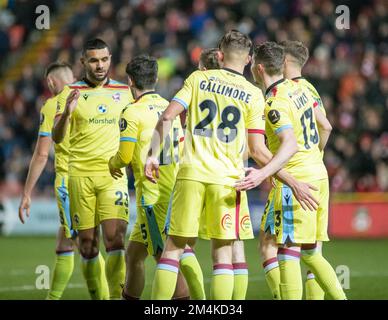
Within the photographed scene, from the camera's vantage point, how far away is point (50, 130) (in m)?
9.73

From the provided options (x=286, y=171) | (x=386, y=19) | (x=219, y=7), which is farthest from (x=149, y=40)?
(x=286, y=171)

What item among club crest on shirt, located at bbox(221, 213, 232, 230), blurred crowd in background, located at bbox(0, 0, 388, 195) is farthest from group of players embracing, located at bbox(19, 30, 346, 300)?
blurred crowd in background, located at bbox(0, 0, 388, 195)

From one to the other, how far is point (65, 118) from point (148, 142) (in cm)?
83

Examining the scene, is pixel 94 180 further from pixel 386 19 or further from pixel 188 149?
pixel 386 19

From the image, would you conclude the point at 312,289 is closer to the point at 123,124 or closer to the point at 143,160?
the point at 143,160

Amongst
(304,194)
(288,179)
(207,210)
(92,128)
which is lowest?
(207,210)

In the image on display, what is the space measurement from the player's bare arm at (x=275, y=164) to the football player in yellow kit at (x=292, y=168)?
0.50 feet

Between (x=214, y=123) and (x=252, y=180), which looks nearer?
(x=252, y=180)

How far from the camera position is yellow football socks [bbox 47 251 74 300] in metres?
9.61

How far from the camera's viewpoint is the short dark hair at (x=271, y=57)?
8031 mm

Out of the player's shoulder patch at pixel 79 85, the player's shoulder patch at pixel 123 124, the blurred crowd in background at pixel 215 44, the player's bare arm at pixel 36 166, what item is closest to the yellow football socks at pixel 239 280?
the player's shoulder patch at pixel 123 124

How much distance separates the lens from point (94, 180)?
919 centimetres

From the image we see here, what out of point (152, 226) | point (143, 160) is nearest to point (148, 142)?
point (143, 160)

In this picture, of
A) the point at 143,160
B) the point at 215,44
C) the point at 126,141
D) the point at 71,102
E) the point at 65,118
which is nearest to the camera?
the point at 126,141
